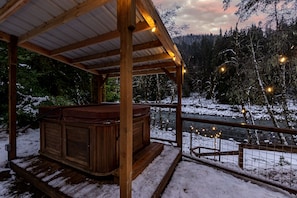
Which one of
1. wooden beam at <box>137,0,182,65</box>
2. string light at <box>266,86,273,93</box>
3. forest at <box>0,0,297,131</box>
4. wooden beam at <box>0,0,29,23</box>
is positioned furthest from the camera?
string light at <box>266,86,273,93</box>

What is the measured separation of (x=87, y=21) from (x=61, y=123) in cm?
166

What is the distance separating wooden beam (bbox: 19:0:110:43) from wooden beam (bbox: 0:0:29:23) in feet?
1.32

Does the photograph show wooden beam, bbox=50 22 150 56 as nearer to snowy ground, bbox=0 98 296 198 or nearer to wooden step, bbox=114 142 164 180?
wooden step, bbox=114 142 164 180

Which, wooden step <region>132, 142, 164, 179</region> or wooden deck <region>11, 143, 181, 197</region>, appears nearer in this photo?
wooden deck <region>11, 143, 181, 197</region>

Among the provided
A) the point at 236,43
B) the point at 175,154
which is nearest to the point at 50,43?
the point at 175,154

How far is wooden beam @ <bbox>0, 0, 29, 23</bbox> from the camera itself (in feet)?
7.09

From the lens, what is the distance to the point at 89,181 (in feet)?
8.25

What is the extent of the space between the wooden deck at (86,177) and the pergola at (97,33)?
1.67 feet

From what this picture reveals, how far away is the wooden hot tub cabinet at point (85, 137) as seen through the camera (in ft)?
8.40

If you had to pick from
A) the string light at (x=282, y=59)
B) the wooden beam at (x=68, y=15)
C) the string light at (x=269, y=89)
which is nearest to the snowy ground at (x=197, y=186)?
the wooden beam at (x=68, y=15)

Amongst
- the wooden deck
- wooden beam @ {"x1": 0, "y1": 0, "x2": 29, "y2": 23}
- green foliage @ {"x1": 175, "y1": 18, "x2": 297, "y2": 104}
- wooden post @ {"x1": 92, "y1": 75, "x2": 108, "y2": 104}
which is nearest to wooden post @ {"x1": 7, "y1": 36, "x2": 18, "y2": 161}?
the wooden deck

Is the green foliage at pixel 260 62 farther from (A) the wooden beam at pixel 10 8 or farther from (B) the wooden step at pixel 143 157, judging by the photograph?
(A) the wooden beam at pixel 10 8

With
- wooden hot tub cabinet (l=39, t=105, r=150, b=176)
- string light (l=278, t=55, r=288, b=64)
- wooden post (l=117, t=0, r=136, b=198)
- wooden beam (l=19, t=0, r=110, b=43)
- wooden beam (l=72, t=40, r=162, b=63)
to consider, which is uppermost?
string light (l=278, t=55, r=288, b=64)

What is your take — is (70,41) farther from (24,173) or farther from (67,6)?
(24,173)
